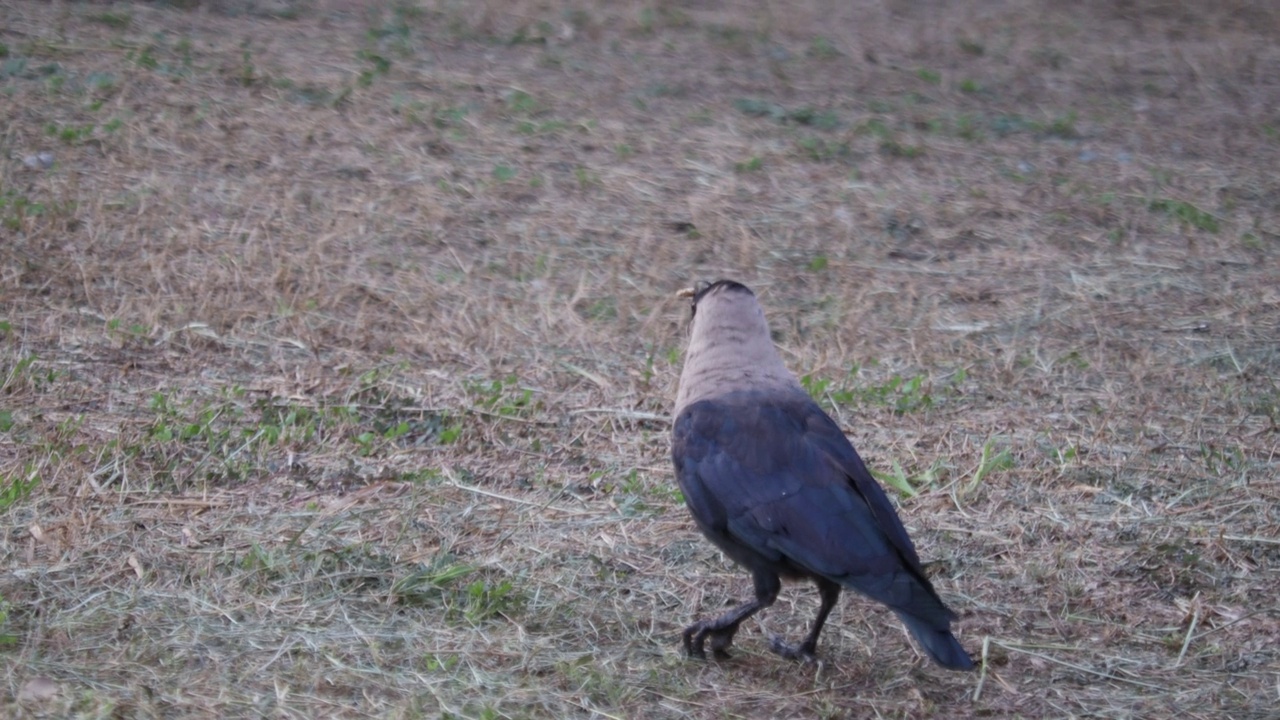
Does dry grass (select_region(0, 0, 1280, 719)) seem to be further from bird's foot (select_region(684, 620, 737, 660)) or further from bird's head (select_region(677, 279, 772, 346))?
bird's head (select_region(677, 279, 772, 346))

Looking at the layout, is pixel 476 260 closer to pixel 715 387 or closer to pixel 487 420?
pixel 487 420

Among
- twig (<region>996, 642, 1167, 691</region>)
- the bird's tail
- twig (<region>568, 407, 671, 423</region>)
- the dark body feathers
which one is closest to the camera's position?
the bird's tail

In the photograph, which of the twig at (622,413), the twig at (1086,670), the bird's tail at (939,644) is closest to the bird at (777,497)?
the bird's tail at (939,644)

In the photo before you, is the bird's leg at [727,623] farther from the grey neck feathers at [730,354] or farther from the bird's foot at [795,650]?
the grey neck feathers at [730,354]

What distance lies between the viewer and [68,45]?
9156 mm

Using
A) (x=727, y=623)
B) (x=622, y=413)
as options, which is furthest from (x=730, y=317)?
(x=622, y=413)

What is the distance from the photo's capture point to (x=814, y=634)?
13.3 ft

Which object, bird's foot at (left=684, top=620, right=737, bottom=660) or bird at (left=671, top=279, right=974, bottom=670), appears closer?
bird at (left=671, top=279, right=974, bottom=670)

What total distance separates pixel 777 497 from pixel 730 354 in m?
0.68

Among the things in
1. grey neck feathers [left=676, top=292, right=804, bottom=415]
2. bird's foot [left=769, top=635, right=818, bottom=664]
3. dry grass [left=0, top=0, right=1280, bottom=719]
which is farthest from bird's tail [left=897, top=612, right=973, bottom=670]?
grey neck feathers [left=676, top=292, right=804, bottom=415]

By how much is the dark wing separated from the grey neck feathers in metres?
0.10

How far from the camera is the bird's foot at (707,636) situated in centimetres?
403

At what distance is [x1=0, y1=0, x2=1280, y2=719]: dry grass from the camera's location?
399 centimetres

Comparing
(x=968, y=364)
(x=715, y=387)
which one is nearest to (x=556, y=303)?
(x=968, y=364)
